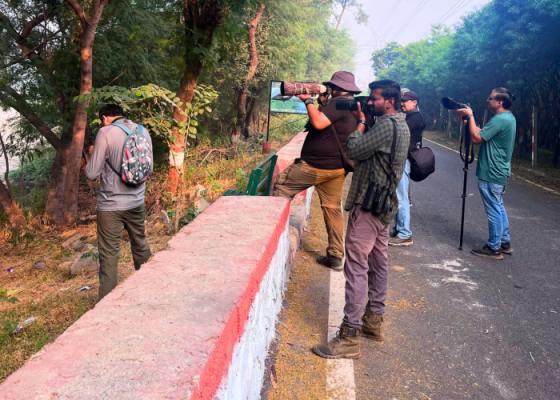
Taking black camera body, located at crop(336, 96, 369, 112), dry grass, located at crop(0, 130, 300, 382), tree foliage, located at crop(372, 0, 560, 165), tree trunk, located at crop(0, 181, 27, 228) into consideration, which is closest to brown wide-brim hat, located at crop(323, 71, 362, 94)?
black camera body, located at crop(336, 96, 369, 112)

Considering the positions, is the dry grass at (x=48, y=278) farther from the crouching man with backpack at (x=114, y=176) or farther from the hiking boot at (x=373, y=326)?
the hiking boot at (x=373, y=326)

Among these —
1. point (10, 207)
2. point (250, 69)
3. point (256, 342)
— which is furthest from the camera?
point (250, 69)

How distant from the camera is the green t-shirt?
548cm

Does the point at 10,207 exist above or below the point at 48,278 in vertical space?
above

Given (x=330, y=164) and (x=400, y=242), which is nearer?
(x=330, y=164)

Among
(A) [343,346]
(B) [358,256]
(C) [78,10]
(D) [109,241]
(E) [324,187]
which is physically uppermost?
(C) [78,10]

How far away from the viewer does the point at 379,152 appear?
3.31m

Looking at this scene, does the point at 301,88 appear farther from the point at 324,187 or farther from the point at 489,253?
the point at 489,253

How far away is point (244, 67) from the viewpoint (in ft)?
55.3

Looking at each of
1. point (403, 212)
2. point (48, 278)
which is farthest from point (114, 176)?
point (403, 212)

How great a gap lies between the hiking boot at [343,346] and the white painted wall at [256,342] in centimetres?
40

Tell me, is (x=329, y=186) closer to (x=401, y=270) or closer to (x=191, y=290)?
(x=401, y=270)

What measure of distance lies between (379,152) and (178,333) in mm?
2076

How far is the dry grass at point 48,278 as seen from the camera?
157 inches
